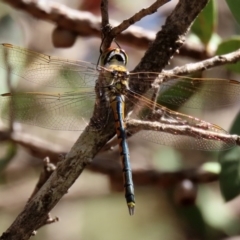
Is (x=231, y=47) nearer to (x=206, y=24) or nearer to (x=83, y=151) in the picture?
(x=206, y=24)

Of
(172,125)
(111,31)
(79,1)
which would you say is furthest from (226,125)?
(111,31)

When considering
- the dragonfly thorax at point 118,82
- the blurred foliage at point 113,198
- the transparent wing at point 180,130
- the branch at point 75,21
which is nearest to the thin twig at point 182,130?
the transparent wing at point 180,130

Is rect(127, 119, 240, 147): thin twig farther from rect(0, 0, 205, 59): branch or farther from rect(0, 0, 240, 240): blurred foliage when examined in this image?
rect(0, 0, 205, 59): branch

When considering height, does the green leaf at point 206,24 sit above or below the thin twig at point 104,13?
above

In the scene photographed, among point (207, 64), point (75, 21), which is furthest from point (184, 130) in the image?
point (75, 21)

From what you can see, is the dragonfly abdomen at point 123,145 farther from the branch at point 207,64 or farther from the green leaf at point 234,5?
the green leaf at point 234,5

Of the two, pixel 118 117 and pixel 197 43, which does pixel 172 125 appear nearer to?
pixel 118 117

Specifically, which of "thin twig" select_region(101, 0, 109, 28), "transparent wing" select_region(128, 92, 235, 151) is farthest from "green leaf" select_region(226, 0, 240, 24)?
"thin twig" select_region(101, 0, 109, 28)
